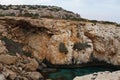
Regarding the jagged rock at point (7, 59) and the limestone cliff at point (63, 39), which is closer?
the jagged rock at point (7, 59)

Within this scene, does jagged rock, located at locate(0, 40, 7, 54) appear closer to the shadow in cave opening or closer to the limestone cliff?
the limestone cliff

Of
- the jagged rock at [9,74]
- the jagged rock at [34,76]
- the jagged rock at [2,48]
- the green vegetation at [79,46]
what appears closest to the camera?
the jagged rock at [9,74]

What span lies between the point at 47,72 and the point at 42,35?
6.74 m

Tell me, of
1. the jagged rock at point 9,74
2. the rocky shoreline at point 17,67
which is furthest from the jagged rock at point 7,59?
the jagged rock at point 9,74

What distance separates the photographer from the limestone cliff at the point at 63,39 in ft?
143

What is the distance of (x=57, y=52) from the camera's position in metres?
43.4

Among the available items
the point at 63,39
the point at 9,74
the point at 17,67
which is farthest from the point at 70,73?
the point at 9,74

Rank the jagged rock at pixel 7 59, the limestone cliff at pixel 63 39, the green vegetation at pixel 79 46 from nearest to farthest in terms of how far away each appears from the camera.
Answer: the jagged rock at pixel 7 59, the limestone cliff at pixel 63 39, the green vegetation at pixel 79 46

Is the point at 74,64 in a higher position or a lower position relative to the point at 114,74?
lower

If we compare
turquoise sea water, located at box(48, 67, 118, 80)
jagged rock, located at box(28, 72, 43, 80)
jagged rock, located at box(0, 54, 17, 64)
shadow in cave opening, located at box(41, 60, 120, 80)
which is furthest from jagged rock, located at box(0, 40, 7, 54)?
turquoise sea water, located at box(48, 67, 118, 80)

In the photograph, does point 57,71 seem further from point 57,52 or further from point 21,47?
point 21,47

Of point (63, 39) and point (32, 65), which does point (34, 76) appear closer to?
point (32, 65)

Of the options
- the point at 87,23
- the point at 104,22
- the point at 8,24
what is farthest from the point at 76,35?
the point at 8,24

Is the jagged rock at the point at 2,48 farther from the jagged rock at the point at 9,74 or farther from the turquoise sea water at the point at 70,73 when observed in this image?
the turquoise sea water at the point at 70,73
